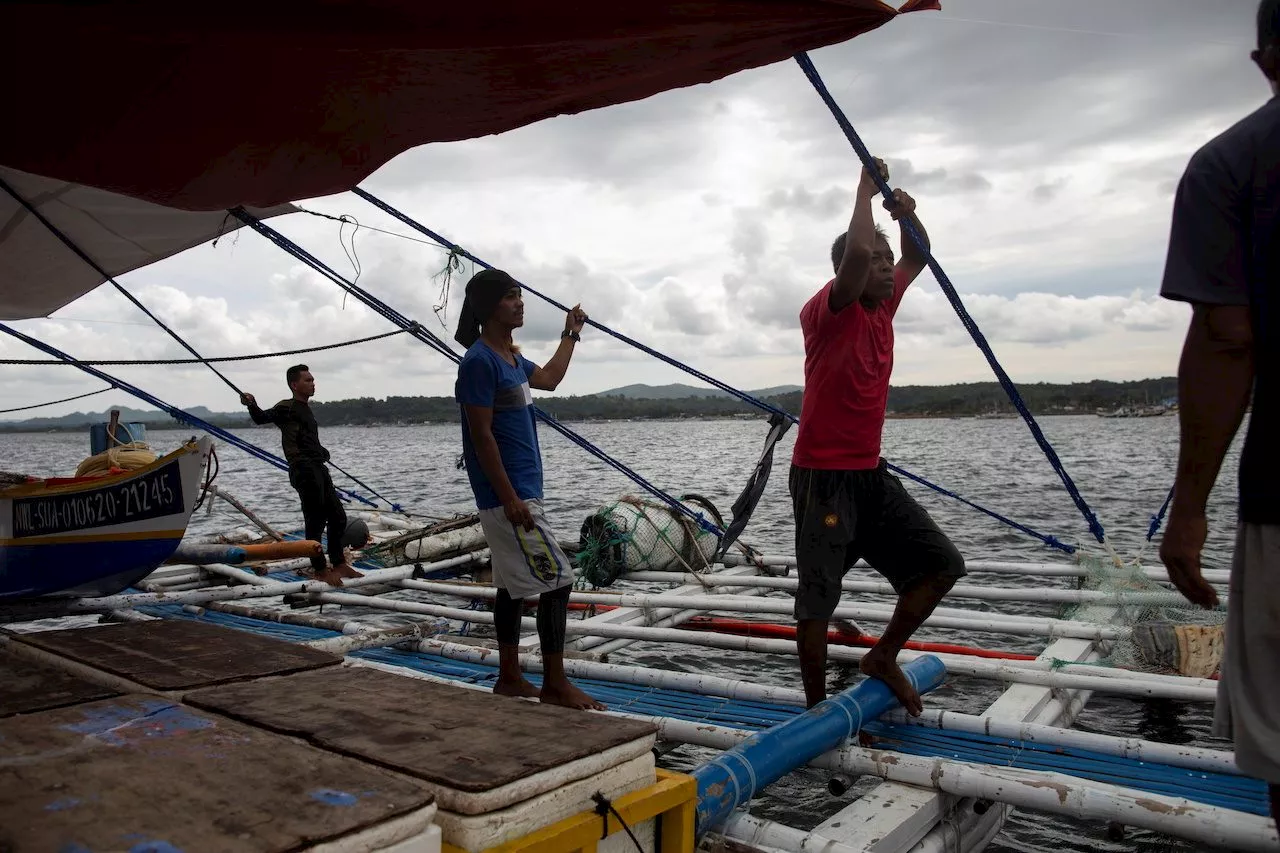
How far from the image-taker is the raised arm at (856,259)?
3586 millimetres

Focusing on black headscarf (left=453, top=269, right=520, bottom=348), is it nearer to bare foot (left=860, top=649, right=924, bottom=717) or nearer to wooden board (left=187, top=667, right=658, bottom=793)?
wooden board (left=187, top=667, right=658, bottom=793)

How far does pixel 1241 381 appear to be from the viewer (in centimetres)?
191

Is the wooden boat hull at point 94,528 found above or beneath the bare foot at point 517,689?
above

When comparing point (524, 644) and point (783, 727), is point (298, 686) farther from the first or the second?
point (524, 644)

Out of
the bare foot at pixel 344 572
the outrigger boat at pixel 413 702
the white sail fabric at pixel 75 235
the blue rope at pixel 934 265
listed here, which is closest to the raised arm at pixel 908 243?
the blue rope at pixel 934 265

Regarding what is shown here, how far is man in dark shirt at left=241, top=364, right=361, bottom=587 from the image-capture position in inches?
317

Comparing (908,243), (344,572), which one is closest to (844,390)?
(908,243)

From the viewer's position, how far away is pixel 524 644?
17.9 ft

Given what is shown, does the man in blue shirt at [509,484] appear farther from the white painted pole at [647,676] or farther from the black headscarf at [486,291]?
the white painted pole at [647,676]

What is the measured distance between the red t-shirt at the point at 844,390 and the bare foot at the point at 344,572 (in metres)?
5.32

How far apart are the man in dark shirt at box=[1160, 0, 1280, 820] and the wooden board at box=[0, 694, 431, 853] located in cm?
169

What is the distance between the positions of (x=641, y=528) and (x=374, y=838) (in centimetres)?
664

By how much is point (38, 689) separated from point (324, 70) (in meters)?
2.09

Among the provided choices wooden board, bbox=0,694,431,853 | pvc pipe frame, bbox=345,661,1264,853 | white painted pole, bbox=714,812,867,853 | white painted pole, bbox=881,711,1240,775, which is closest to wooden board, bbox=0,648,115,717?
wooden board, bbox=0,694,431,853
